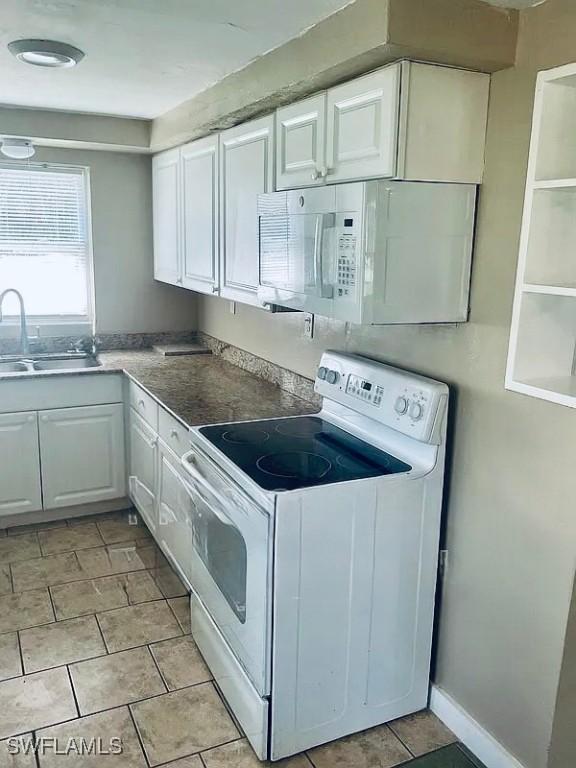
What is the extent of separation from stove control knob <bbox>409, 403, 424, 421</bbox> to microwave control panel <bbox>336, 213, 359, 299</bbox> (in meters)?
0.41

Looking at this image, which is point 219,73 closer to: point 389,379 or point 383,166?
point 383,166

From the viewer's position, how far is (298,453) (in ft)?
7.20

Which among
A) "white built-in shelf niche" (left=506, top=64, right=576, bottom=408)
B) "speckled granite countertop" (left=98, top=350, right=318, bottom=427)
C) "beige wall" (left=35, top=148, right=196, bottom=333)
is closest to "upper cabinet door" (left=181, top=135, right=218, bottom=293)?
"speckled granite countertop" (left=98, top=350, right=318, bottom=427)

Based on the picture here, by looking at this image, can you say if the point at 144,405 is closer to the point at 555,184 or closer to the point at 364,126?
the point at 364,126

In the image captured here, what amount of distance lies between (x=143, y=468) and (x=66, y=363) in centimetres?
98

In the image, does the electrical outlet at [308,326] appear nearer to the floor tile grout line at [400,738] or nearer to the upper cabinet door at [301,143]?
the upper cabinet door at [301,143]

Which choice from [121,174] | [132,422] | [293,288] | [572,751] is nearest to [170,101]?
[121,174]

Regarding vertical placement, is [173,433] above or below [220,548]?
above

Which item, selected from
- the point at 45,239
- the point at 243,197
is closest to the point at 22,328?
the point at 45,239

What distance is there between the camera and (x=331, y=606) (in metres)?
1.98

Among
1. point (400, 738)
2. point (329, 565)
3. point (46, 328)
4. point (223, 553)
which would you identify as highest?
point (46, 328)

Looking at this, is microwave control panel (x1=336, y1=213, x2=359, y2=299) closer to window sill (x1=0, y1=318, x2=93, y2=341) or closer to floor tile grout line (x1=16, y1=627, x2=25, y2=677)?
floor tile grout line (x1=16, y1=627, x2=25, y2=677)

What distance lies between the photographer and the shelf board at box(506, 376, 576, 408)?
5.28 feet

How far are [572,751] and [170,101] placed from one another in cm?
303
